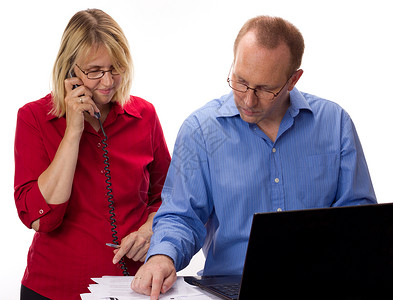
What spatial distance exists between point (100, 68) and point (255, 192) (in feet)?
2.53

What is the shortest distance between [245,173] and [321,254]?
798mm

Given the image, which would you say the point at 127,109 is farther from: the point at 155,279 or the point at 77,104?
the point at 155,279

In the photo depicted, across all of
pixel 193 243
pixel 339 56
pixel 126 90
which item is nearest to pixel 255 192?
pixel 193 243

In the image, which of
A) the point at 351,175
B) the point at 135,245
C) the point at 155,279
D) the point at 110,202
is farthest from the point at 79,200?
the point at 351,175

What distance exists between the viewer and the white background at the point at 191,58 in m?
3.47

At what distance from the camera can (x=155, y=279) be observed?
1.63m

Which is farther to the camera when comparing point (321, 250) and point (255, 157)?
point (255, 157)

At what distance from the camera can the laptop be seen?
1279mm

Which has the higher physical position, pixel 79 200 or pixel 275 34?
pixel 275 34

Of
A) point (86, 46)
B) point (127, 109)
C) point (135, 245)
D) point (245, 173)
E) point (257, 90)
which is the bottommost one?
point (135, 245)

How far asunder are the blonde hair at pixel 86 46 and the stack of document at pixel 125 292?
795mm

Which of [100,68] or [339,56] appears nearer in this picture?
[100,68]

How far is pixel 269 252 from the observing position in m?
1.29

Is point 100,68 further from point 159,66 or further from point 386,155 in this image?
point 386,155
